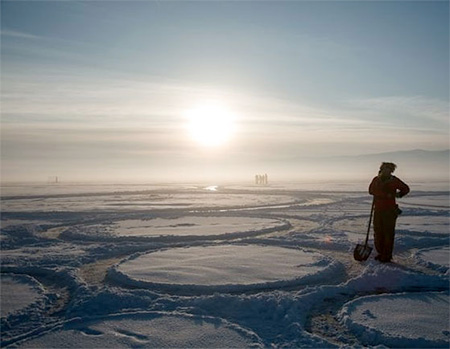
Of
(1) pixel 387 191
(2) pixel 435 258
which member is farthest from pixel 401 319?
(2) pixel 435 258

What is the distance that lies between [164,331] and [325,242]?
6999mm

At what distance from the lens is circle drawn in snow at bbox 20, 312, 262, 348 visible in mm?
5031

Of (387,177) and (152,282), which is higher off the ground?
(387,177)

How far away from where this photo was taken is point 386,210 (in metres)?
9.27

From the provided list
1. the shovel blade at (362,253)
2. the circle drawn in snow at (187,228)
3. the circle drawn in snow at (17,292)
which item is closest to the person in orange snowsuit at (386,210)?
the shovel blade at (362,253)

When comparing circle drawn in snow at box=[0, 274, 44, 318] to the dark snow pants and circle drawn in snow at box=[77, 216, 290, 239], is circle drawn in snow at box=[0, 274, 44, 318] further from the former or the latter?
the dark snow pants

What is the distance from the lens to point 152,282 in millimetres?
7496

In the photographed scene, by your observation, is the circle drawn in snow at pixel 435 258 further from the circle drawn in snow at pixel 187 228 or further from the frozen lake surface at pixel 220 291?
the circle drawn in snow at pixel 187 228

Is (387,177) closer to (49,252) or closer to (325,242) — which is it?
(325,242)

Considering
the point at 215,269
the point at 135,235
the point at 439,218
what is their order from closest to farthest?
the point at 215,269 → the point at 135,235 → the point at 439,218

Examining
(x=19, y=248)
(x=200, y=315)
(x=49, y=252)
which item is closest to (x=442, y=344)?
(x=200, y=315)

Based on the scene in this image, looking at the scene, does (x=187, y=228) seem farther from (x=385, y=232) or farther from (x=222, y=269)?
(x=385, y=232)

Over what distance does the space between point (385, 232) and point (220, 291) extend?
4237mm

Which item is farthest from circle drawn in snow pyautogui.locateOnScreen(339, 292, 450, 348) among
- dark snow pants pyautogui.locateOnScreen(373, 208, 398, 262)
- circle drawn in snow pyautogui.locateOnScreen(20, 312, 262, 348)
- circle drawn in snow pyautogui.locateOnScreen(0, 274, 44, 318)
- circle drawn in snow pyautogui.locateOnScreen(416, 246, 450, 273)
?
circle drawn in snow pyautogui.locateOnScreen(0, 274, 44, 318)
